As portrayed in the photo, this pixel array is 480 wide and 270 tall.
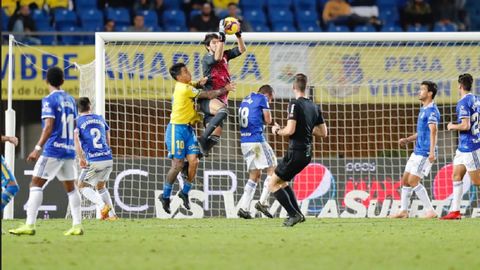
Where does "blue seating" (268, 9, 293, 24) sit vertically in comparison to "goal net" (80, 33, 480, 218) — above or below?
above

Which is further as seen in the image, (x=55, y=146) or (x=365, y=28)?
(x=365, y=28)

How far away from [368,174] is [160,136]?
382 centimetres

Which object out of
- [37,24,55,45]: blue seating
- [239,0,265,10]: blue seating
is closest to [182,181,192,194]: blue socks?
[37,24,55,45]: blue seating

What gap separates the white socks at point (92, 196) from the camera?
16.8m

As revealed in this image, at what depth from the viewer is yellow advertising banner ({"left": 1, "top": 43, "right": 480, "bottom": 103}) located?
19625 millimetres

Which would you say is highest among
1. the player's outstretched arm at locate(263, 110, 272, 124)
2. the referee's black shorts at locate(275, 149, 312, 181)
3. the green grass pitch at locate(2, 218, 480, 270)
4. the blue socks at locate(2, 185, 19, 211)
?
the player's outstretched arm at locate(263, 110, 272, 124)

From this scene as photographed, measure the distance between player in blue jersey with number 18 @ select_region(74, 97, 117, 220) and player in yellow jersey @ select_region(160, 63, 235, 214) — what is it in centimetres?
128

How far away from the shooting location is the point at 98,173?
17.0 meters

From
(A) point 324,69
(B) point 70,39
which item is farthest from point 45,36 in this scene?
(A) point 324,69

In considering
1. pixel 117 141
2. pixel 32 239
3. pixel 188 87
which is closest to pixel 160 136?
pixel 117 141

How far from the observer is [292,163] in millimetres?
13844

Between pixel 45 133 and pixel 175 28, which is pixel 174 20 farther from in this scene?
pixel 45 133

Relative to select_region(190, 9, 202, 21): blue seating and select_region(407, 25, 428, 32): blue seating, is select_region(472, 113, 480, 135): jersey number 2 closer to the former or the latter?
select_region(407, 25, 428, 32): blue seating

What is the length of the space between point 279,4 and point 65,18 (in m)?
4.88
